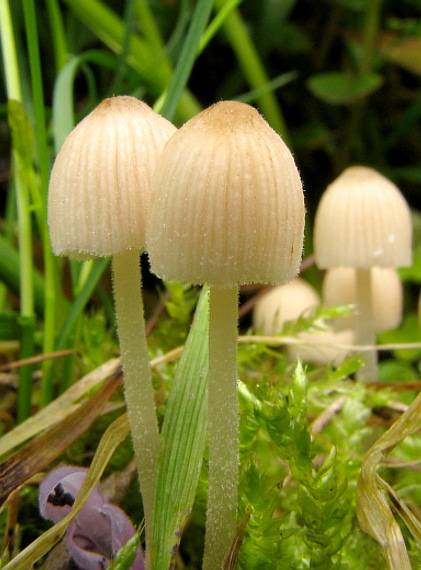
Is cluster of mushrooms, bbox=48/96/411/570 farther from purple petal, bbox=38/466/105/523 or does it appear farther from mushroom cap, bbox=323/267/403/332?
mushroom cap, bbox=323/267/403/332

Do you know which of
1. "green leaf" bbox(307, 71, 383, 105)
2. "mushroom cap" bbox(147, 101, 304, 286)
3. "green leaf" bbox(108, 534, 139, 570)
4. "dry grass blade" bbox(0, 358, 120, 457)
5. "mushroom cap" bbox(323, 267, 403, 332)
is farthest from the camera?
"green leaf" bbox(307, 71, 383, 105)

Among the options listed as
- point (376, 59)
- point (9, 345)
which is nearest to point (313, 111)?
point (376, 59)

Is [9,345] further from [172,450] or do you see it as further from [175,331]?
[172,450]

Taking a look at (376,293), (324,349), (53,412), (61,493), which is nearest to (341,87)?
(376,293)

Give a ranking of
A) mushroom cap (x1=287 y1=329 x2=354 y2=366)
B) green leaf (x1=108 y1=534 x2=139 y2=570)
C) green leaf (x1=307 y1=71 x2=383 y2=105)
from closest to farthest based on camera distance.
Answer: green leaf (x1=108 y1=534 x2=139 y2=570) < mushroom cap (x1=287 y1=329 x2=354 y2=366) < green leaf (x1=307 y1=71 x2=383 y2=105)

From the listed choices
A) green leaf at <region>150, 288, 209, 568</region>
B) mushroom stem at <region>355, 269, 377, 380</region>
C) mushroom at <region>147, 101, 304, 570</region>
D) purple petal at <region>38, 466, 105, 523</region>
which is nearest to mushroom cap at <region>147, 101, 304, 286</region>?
mushroom at <region>147, 101, 304, 570</region>

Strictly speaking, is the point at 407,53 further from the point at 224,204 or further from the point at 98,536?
the point at 98,536
